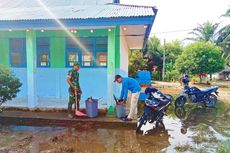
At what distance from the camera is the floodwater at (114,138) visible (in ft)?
19.2

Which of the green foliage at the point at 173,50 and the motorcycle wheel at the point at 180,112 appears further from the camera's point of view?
the green foliage at the point at 173,50

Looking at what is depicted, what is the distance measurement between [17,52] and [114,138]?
6178 millimetres

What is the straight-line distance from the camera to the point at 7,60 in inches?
425

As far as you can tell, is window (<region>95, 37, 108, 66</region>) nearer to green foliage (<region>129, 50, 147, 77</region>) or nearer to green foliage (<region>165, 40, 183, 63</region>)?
green foliage (<region>129, 50, 147, 77</region>)

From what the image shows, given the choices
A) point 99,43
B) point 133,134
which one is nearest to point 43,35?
point 99,43

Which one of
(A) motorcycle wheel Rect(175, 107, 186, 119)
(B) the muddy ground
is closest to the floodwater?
(B) the muddy ground

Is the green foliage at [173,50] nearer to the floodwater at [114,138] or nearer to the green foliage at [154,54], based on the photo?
the green foliage at [154,54]

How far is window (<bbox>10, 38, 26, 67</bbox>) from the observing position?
10.6 meters

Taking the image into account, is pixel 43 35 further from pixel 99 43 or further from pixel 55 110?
pixel 55 110

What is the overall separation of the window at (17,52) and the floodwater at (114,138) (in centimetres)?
359

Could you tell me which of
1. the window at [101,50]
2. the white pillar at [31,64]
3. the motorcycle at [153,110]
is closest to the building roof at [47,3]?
the window at [101,50]

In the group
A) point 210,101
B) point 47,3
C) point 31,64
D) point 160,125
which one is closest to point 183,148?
point 160,125

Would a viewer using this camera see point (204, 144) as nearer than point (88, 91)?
Yes

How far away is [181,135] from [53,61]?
596 centimetres
